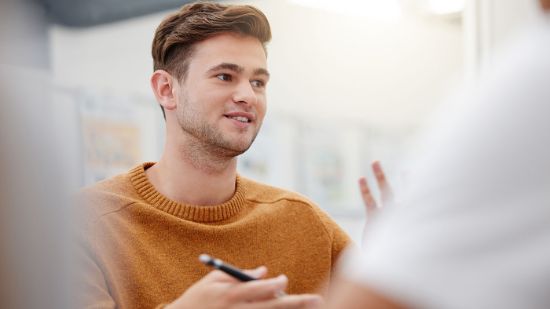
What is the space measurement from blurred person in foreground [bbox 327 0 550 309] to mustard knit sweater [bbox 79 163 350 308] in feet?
2.22

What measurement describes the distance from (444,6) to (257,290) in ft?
6.29

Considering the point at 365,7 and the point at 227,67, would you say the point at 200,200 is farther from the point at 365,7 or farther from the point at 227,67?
the point at 365,7

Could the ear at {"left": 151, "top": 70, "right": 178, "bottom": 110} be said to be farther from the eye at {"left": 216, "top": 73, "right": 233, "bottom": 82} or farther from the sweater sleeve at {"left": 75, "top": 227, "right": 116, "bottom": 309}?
the sweater sleeve at {"left": 75, "top": 227, "right": 116, "bottom": 309}

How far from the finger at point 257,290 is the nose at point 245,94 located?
463 millimetres

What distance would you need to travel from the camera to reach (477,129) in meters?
0.37

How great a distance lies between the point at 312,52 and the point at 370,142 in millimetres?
440

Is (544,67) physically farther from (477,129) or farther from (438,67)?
Answer: (438,67)

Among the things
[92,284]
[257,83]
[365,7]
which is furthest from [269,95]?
[92,284]

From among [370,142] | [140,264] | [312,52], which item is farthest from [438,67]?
[140,264]

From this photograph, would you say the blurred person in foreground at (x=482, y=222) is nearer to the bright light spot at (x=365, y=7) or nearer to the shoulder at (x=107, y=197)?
the shoulder at (x=107, y=197)

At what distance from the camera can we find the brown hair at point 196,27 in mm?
1075

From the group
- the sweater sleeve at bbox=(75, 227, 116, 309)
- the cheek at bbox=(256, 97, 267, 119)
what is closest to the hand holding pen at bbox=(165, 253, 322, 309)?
the sweater sleeve at bbox=(75, 227, 116, 309)

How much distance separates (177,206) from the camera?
3.54 feet

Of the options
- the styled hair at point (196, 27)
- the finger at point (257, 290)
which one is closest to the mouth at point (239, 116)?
the styled hair at point (196, 27)
